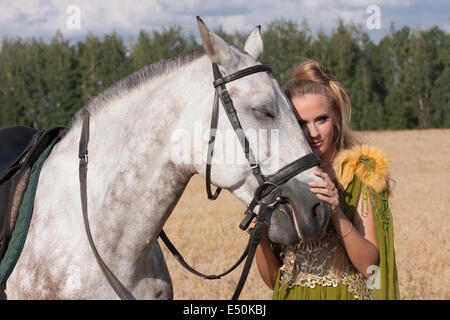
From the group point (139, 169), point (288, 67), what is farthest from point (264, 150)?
point (288, 67)

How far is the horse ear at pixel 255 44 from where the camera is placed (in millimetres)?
2973

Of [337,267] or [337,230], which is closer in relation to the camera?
[337,230]

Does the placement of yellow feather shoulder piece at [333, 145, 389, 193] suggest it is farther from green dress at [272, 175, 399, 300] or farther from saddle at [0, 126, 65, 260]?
saddle at [0, 126, 65, 260]

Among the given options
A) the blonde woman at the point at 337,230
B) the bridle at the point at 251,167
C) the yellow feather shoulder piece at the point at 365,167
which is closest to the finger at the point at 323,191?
the bridle at the point at 251,167

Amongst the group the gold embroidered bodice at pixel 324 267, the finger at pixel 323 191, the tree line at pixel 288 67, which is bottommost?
the gold embroidered bodice at pixel 324 267

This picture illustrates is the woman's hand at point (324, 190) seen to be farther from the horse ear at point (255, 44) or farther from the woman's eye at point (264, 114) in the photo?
the horse ear at point (255, 44)

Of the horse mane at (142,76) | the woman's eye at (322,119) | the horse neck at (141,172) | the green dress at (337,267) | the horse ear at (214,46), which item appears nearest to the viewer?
the horse ear at (214,46)

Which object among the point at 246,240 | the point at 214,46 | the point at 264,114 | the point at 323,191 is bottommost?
the point at 246,240

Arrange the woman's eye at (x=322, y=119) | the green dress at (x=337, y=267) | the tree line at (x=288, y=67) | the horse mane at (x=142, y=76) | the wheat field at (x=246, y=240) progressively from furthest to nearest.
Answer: the tree line at (x=288, y=67) → the wheat field at (x=246, y=240) → the woman's eye at (x=322, y=119) → the green dress at (x=337, y=267) → the horse mane at (x=142, y=76)

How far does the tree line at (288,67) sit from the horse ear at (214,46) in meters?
35.8

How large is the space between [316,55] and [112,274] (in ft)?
148

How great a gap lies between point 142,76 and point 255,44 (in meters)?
0.71

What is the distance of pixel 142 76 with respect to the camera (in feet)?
9.75

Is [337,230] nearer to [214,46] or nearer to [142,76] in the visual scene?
[214,46]
